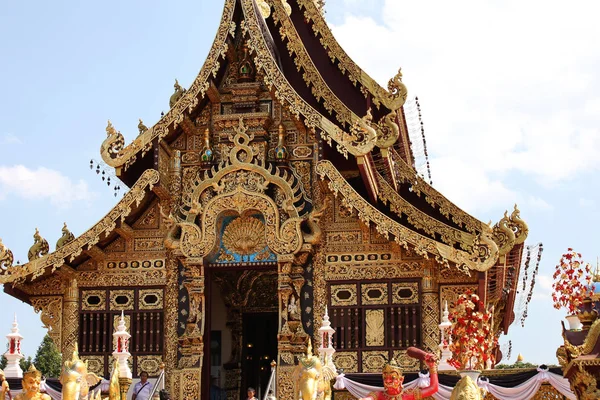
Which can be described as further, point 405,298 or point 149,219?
point 149,219

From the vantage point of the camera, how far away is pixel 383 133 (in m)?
19.3

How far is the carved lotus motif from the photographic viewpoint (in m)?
19.6

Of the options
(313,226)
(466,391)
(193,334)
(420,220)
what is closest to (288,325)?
(193,334)

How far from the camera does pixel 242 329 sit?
23.9 m

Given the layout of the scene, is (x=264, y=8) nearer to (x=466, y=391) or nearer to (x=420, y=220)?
(x=420, y=220)

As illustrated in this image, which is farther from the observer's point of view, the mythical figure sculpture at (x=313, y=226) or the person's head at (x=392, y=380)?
the mythical figure sculpture at (x=313, y=226)

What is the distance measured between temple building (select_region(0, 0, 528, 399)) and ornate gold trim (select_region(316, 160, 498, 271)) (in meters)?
0.02

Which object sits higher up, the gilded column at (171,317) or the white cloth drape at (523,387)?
the gilded column at (171,317)

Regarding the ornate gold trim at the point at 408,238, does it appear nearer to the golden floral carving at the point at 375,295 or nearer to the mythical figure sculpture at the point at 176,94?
the golden floral carving at the point at 375,295

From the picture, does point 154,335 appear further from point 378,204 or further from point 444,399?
point 444,399

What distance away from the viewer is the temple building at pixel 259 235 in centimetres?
1891

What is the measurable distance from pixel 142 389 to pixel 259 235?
128 inches

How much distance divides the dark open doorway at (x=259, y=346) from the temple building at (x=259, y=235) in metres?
4.61

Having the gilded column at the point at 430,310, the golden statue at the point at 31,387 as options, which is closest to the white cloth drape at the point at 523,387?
the gilded column at the point at 430,310
